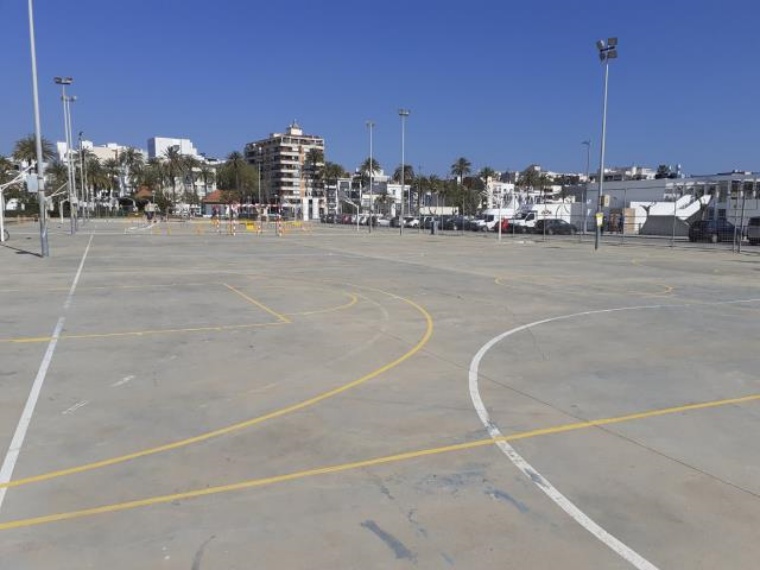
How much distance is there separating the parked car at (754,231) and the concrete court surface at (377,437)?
36.7 m

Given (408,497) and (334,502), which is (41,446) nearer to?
(334,502)

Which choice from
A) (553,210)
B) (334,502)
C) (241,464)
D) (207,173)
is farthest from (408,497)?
(207,173)

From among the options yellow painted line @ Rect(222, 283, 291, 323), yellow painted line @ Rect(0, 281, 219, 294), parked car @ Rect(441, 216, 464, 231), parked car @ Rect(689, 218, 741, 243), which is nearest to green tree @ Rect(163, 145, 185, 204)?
parked car @ Rect(441, 216, 464, 231)

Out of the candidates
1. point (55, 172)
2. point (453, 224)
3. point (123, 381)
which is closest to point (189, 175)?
point (55, 172)

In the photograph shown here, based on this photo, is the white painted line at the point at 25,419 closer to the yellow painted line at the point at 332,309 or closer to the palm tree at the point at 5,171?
the yellow painted line at the point at 332,309

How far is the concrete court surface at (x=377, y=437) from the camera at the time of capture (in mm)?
4133

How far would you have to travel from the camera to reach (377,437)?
599 cm

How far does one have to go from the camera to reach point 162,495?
15.6 feet

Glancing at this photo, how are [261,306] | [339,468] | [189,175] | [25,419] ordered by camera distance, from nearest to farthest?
[339,468] < [25,419] < [261,306] < [189,175]

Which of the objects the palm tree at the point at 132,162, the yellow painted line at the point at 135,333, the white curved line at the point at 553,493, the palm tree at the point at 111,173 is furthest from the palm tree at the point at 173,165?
the white curved line at the point at 553,493

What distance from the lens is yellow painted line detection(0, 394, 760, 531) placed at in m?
4.44

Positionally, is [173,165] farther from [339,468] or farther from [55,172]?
[339,468]

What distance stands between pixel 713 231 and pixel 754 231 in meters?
2.74

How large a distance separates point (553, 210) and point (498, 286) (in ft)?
188
